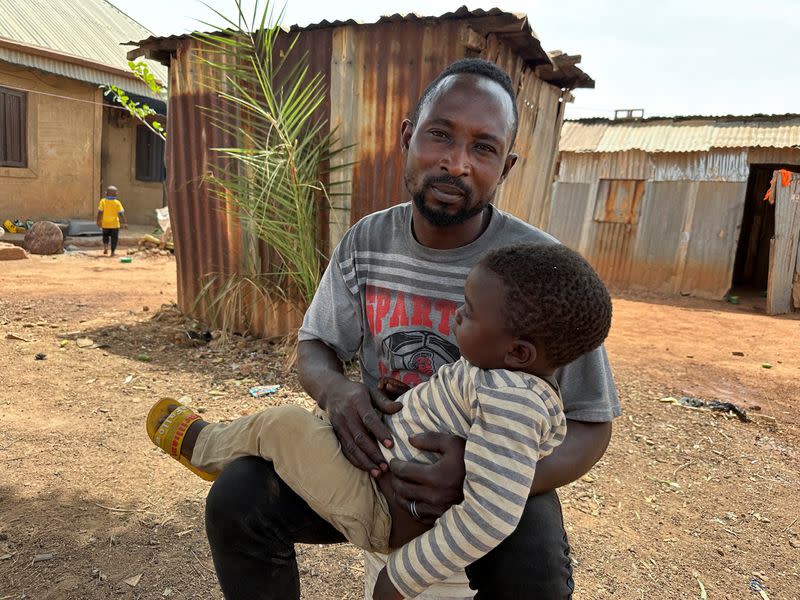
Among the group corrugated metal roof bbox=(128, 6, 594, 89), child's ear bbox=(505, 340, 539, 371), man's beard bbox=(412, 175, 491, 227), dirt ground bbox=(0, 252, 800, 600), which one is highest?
corrugated metal roof bbox=(128, 6, 594, 89)

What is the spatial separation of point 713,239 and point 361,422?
12.3 metres

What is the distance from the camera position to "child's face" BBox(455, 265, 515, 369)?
134cm

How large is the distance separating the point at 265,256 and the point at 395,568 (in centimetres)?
446

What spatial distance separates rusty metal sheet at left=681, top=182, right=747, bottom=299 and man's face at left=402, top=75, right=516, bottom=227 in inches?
464

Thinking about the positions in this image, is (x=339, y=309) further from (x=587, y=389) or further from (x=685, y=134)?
(x=685, y=134)

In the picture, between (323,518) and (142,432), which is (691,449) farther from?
(142,432)

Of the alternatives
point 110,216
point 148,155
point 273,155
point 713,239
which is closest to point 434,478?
point 273,155

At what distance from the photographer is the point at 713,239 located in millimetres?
11969

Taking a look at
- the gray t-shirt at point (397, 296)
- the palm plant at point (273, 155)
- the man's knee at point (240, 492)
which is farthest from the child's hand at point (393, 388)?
the palm plant at point (273, 155)

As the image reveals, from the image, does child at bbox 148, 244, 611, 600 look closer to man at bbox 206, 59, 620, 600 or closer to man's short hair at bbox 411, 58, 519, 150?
man at bbox 206, 59, 620, 600

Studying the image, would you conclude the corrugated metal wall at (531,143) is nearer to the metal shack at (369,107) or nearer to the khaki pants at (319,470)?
the metal shack at (369,107)

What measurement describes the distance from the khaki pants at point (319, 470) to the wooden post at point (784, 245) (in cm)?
1117

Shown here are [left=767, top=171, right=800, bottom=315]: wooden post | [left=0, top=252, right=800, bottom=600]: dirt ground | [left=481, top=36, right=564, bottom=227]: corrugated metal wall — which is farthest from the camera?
[left=767, top=171, right=800, bottom=315]: wooden post

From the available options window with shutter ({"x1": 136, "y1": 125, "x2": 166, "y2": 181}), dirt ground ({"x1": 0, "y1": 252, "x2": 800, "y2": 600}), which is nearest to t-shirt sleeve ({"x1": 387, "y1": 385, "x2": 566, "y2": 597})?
dirt ground ({"x1": 0, "y1": 252, "x2": 800, "y2": 600})
